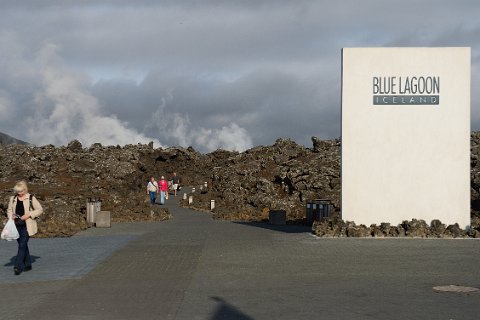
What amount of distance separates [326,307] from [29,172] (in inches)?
2162

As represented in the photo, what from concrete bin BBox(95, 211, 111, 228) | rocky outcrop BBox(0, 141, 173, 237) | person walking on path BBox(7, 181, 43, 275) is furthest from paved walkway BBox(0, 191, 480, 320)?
rocky outcrop BBox(0, 141, 173, 237)

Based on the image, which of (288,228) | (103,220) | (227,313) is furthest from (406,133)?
(227,313)

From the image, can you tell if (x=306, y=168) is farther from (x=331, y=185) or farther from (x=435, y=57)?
(x=435, y=57)

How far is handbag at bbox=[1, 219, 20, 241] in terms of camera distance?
43.4ft

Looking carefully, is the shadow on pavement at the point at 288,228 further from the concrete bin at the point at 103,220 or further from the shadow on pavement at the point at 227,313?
the shadow on pavement at the point at 227,313

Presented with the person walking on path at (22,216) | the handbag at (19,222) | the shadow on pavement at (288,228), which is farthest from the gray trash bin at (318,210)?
the handbag at (19,222)

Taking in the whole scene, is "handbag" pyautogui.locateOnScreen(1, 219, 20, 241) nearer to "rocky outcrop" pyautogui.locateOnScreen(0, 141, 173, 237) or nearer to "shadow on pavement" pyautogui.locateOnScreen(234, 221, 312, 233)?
"shadow on pavement" pyautogui.locateOnScreen(234, 221, 312, 233)

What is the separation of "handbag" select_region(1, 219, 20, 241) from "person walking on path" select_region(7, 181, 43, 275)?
0.17 meters

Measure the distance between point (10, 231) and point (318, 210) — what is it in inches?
537

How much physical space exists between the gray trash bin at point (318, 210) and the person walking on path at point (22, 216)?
12.8 meters

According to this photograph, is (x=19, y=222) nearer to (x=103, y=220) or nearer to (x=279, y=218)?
(x=103, y=220)

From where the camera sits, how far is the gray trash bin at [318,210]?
24456 millimetres

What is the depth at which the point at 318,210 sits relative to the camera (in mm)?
24891

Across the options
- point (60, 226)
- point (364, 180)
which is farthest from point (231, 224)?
point (364, 180)
